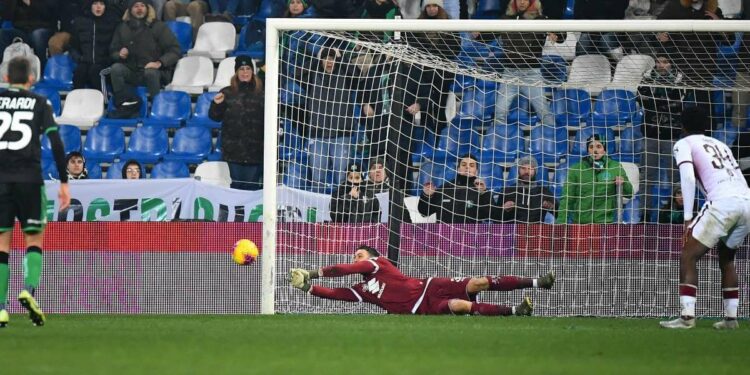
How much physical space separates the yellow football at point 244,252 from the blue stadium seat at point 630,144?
171 inches

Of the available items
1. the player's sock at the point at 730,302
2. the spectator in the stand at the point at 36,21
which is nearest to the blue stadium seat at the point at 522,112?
the player's sock at the point at 730,302

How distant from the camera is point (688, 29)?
12266 millimetres

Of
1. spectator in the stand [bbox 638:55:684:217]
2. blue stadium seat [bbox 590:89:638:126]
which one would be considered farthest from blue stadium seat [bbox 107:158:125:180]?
spectator in the stand [bbox 638:55:684:217]

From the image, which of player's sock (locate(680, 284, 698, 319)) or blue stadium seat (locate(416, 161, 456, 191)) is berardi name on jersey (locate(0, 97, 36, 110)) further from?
blue stadium seat (locate(416, 161, 456, 191))

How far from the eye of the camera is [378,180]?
45.0 ft

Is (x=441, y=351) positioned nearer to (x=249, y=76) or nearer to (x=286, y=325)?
(x=286, y=325)

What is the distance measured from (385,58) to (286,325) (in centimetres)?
490

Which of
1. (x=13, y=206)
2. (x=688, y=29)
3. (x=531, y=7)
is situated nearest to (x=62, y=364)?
(x=13, y=206)

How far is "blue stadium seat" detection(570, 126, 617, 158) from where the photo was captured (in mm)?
14445

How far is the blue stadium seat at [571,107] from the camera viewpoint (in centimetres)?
1490

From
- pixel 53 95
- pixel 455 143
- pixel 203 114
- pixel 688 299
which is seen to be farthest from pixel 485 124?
pixel 53 95

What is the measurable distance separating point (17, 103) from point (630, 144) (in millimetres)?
7323

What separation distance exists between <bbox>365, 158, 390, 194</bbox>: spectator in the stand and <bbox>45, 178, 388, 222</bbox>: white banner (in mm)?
1357

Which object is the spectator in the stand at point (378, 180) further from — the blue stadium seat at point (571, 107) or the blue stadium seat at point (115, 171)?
the blue stadium seat at point (115, 171)
